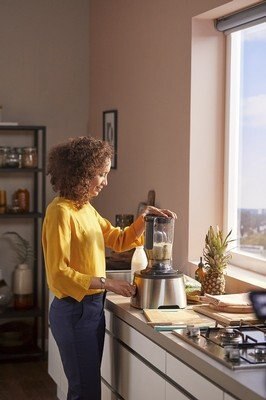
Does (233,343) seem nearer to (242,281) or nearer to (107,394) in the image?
(242,281)

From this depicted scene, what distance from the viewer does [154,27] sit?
4719 millimetres

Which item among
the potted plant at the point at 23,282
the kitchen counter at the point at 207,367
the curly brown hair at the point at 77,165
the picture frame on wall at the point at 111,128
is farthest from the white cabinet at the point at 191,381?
the potted plant at the point at 23,282

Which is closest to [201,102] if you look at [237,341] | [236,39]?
[236,39]

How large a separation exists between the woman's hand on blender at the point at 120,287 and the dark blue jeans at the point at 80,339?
0.34ft

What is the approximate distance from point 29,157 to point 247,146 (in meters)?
2.01

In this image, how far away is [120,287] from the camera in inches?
137

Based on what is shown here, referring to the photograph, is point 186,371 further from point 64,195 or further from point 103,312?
point 64,195

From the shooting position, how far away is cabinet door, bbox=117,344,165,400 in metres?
3.17

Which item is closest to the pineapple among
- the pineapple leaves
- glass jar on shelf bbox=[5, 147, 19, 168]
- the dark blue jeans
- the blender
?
the pineapple leaves

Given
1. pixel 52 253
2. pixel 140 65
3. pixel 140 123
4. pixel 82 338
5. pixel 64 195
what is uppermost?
pixel 140 65

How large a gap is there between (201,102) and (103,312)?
4.31ft

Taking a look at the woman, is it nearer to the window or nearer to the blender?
the blender

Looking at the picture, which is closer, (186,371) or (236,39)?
(186,371)

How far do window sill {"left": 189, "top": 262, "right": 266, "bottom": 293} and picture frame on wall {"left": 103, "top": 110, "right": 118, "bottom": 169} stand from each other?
1585 millimetres
